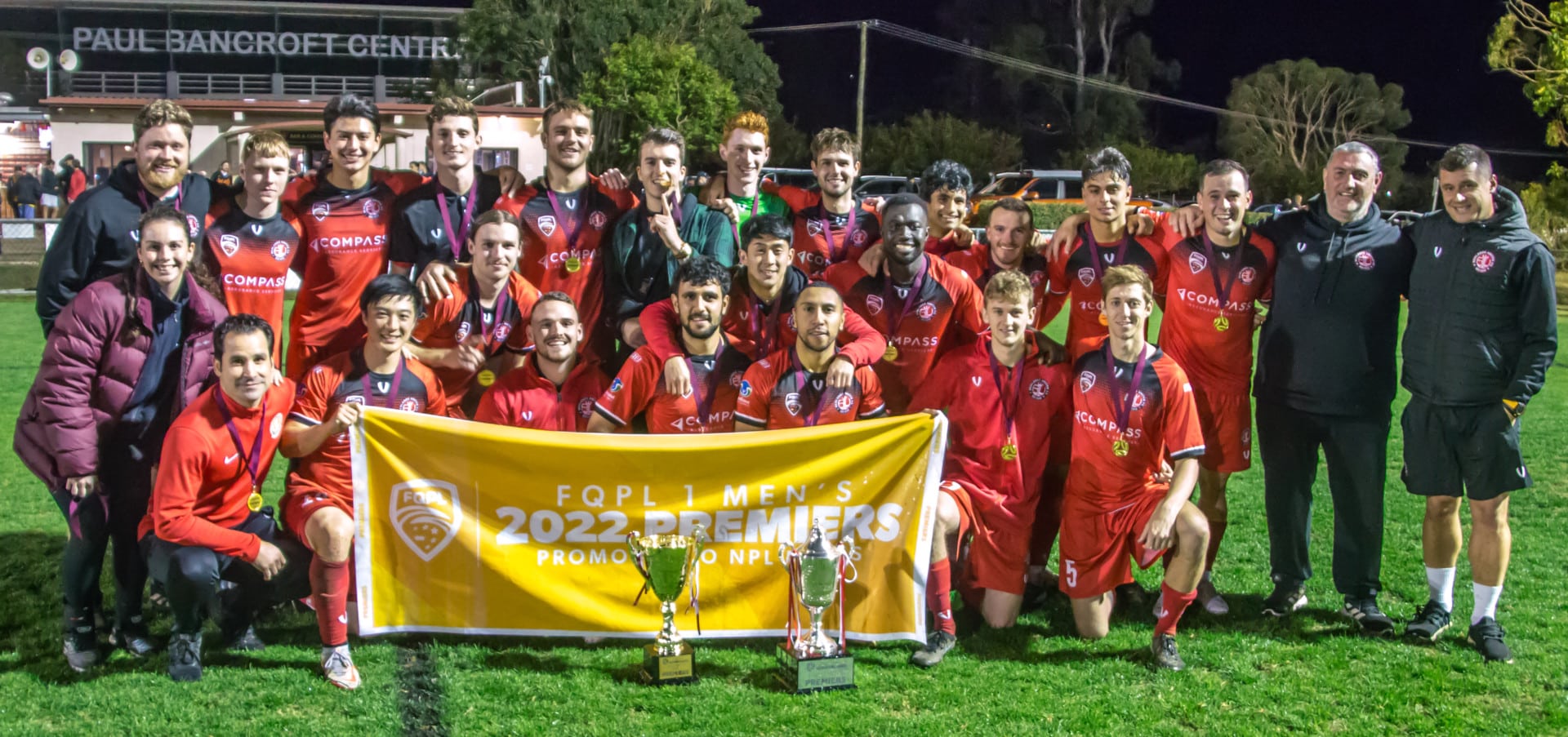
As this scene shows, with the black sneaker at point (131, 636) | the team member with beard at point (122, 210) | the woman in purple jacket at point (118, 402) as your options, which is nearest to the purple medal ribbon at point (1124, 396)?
the woman in purple jacket at point (118, 402)

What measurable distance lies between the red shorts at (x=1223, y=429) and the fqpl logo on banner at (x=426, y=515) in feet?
11.3

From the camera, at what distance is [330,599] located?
4.56 m

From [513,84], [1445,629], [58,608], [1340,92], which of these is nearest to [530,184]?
[58,608]

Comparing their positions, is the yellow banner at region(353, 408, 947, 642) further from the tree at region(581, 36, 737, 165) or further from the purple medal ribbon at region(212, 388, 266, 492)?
the tree at region(581, 36, 737, 165)

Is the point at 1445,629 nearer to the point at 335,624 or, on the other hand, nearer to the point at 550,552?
the point at 550,552

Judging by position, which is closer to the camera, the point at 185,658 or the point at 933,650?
the point at 185,658

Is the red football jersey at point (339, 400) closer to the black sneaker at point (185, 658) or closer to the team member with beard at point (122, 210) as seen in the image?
the black sneaker at point (185, 658)

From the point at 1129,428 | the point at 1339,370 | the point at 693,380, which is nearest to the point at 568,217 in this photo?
the point at 693,380

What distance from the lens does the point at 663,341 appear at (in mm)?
5184

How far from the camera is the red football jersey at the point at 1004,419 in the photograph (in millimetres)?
5273

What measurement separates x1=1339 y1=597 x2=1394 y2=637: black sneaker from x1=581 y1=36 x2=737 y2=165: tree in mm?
36868

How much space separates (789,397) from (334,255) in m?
2.27

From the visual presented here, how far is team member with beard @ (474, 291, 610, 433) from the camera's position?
511 centimetres

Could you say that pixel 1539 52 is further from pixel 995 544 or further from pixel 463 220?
pixel 463 220
